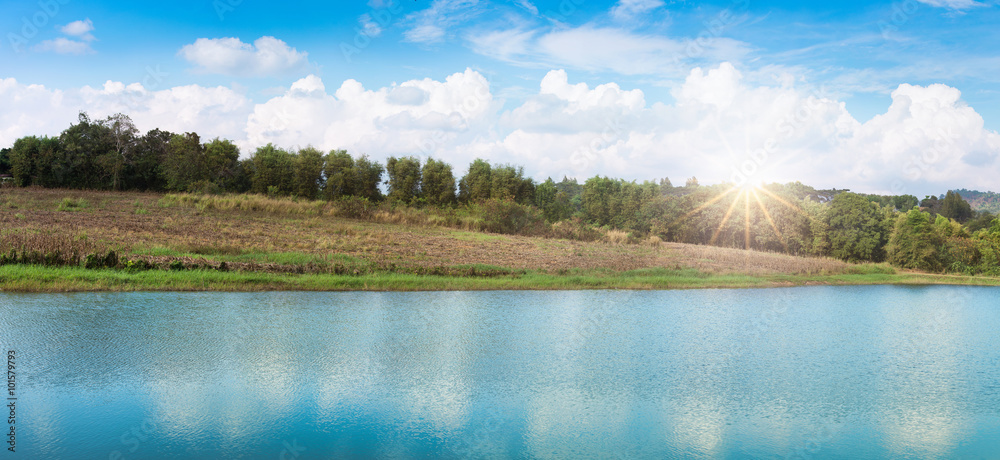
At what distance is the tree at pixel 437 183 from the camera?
3866cm

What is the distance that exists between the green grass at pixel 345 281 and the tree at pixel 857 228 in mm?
10368

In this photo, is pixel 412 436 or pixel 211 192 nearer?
pixel 412 436

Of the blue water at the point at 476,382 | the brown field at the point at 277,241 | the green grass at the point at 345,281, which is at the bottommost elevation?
the blue water at the point at 476,382

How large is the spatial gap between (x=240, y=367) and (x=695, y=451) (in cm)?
451

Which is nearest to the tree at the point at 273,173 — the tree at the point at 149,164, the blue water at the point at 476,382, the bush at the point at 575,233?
the tree at the point at 149,164

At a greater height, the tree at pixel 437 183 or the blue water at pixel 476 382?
the tree at pixel 437 183

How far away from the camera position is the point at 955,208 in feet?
163

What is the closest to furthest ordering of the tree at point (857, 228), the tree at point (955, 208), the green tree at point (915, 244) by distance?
the green tree at point (915, 244)
the tree at point (857, 228)
the tree at point (955, 208)

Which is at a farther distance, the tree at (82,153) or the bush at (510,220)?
the tree at (82,153)

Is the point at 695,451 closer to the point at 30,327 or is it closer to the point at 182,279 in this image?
the point at 30,327

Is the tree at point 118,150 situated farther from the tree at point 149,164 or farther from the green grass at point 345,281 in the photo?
the green grass at point 345,281

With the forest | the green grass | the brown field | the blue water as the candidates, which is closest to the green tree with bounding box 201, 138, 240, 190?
the forest

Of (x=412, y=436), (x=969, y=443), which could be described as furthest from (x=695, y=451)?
(x=969, y=443)

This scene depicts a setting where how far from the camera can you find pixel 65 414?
4.45m
